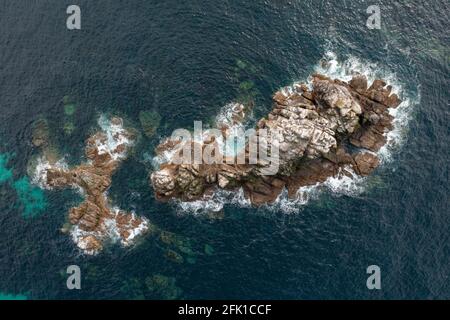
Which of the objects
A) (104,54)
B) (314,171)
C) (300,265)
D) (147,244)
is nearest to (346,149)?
(314,171)

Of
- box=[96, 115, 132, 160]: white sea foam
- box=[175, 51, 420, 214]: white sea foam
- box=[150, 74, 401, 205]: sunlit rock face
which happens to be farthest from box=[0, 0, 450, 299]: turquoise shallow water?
box=[150, 74, 401, 205]: sunlit rock face

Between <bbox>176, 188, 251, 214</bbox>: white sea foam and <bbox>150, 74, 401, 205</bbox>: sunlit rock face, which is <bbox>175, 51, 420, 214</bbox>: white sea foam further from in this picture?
<bbox>150, 74, 401, 205</bbox>: sunlit rock face

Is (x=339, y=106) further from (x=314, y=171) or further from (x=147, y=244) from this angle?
(x=147, y=244)

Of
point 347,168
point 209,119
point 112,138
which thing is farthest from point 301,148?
point 112,138

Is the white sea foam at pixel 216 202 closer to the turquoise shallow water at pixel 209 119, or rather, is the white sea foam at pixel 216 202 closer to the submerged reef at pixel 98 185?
the turquoise shallow water at pixel 209 119

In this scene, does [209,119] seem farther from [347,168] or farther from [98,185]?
[347,168]
